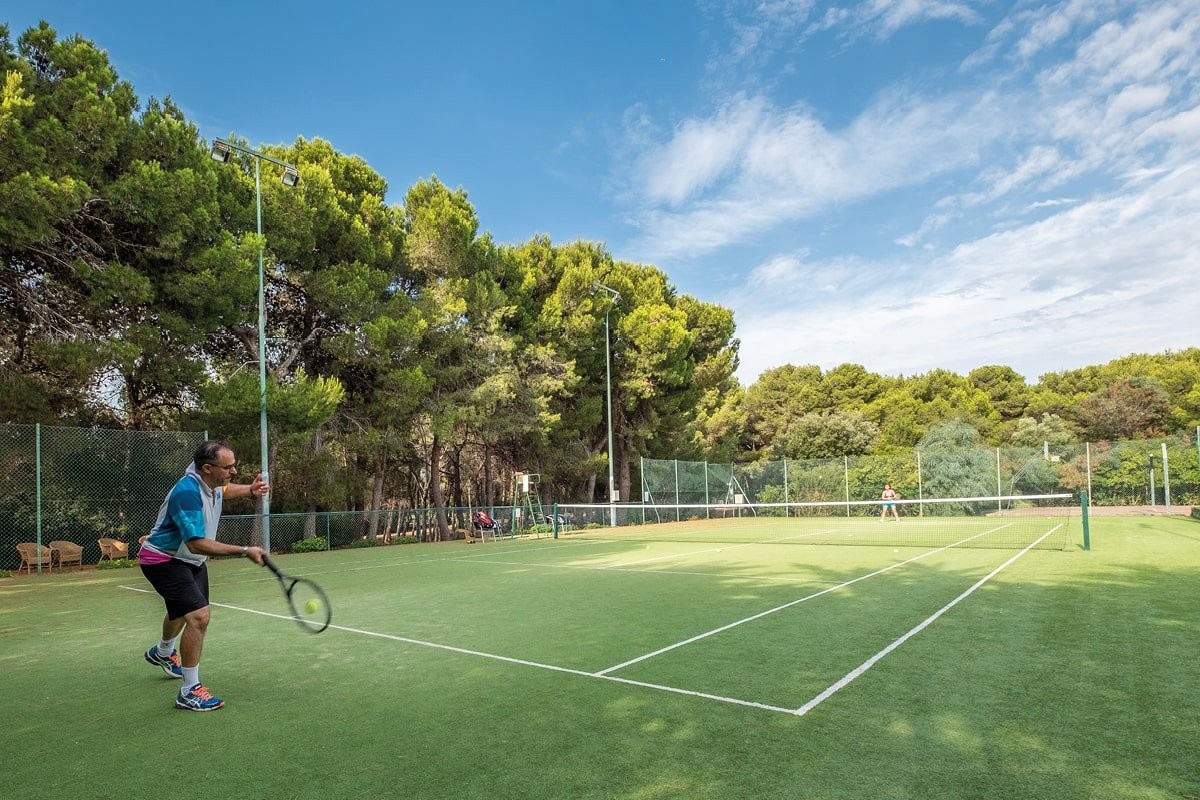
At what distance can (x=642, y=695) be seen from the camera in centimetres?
482

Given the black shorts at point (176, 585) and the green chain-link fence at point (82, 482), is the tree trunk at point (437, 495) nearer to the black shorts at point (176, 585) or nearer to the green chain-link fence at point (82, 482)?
the green chain-link fence at point (82, 482)

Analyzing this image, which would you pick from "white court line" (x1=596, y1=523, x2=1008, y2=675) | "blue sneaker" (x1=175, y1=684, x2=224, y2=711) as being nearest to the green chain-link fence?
"blue sneaker" (x1=175, y1=684, x2=224, y2=711)

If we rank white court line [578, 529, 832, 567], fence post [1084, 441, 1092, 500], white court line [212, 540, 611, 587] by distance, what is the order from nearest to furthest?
white court line [212, 540, 611, 587] < white court line [578, 529, 832, 567] < fence post [1084, 441, 1092, 500]

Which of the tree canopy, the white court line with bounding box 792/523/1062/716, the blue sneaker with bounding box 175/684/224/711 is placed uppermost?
the tree canopy

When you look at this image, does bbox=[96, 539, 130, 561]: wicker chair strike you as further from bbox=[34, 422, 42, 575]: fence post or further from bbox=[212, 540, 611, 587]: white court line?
bbox=[212, 540, 611, 587]: white court line

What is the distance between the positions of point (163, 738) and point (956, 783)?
443cm

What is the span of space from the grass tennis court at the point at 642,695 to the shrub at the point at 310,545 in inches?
391

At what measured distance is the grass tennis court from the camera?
3.52 m

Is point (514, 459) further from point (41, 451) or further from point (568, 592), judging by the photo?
point (568, 592)

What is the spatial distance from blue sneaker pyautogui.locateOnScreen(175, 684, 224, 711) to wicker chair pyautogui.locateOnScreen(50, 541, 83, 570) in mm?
13122

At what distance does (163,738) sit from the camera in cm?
421

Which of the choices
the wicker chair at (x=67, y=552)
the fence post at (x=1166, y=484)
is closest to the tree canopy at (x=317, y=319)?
the wicker chair at (x=67, y=552)

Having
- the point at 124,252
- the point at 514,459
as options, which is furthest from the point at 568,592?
the point at 514,459

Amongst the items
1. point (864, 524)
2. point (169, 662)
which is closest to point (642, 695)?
point (169, 662)
